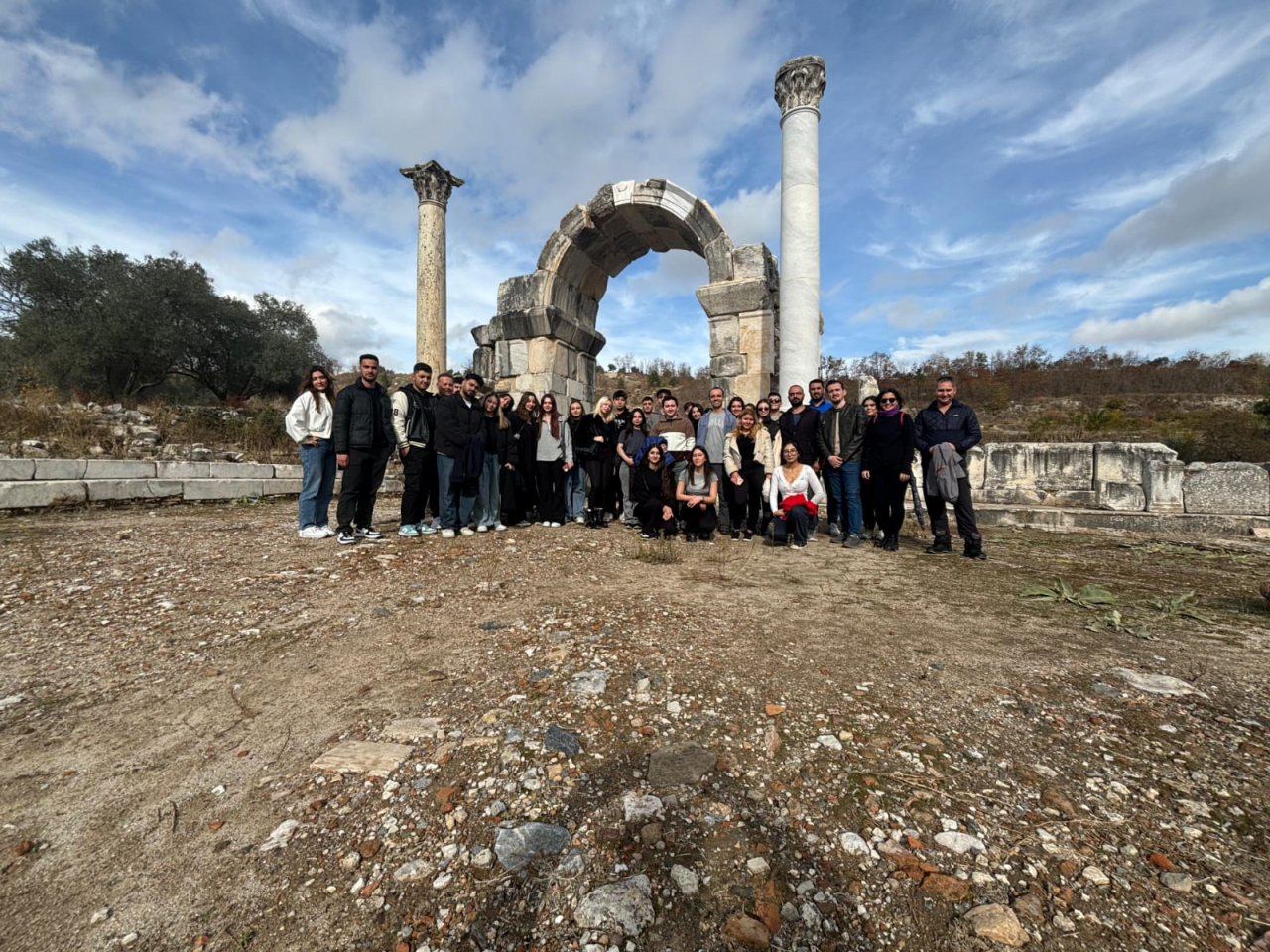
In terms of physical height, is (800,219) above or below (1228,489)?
above

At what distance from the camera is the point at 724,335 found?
800 centimetres

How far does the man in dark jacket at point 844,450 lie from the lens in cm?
591

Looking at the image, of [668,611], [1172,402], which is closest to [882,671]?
[668,611]

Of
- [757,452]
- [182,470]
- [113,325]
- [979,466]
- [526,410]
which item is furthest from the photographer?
[113,325]

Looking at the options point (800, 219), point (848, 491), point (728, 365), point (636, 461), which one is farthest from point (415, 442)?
point (800, 219)

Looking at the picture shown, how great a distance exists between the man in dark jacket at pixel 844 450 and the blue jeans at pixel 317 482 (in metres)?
5.48

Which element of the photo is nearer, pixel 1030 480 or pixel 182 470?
pixel 182 470

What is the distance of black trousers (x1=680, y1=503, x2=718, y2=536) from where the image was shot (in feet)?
→ 19.4

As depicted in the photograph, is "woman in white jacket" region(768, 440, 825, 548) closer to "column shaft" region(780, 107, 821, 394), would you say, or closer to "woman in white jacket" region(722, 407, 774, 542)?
"woman in white jacket" region(722, 407, 774, 542)

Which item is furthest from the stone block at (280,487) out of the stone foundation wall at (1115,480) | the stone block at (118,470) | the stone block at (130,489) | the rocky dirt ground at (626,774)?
the stone foundation wall at (1115,480)

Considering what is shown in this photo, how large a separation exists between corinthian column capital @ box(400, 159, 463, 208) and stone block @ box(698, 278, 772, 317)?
849 cm

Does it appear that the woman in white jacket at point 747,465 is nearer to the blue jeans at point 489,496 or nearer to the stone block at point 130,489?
the blue jeans at point 489,496

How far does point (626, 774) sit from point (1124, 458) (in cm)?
1015

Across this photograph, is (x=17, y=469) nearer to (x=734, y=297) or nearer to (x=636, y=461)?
(x=636, y=461)
